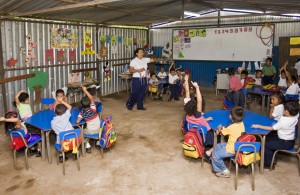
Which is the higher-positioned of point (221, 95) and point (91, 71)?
point (91, 71)

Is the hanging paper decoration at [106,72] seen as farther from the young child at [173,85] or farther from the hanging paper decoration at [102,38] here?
the young child at [173,85]

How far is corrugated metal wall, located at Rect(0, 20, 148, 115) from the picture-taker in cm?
649

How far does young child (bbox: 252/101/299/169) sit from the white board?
6.72 metres

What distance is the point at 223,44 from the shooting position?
35.4 ft

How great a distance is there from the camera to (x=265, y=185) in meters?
3.73

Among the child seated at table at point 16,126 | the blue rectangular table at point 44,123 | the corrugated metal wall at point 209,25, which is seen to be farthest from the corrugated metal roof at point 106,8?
the child seated at table at point 16,126

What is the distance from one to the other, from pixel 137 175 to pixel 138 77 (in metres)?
3.88

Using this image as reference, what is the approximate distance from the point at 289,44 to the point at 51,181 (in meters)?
8.65

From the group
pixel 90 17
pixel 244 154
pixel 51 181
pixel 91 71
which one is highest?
pixel 90 17

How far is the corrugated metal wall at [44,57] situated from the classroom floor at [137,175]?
5.80ft

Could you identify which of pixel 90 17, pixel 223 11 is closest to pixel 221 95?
pixel 223 11

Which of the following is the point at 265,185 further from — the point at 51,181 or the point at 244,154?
the point at 51,181

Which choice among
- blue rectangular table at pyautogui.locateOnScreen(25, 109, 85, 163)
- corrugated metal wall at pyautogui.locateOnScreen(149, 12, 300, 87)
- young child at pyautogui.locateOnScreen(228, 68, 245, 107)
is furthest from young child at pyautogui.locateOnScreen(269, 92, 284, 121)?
corrugated metal wall at pyautogui.locateOnScreen(149, 12, 300, 87)

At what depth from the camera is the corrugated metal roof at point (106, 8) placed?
5.54 m
